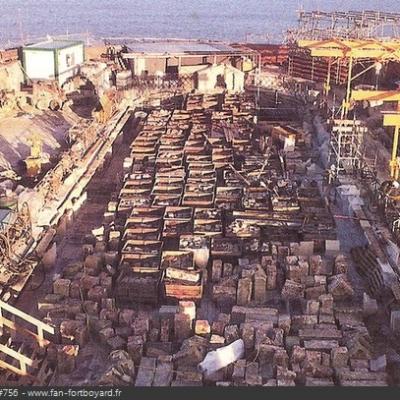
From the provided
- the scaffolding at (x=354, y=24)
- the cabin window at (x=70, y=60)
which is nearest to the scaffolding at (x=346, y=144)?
the scaffolding at (x=354, y=24)

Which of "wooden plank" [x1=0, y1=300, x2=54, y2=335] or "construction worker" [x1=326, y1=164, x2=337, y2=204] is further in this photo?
"construction worker" [x1=326, y1=164, x2=337, y2=204]

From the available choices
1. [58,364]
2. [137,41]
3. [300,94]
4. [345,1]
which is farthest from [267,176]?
[345,1]

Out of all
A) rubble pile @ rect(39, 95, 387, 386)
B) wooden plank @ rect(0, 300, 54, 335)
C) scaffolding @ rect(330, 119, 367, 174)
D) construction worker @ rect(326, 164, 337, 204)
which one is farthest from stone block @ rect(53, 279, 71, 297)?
scaffolding @ rect(330, 119, 367, 174)

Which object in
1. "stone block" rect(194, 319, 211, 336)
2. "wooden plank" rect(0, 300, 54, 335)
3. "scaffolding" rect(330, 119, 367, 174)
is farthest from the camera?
"scaffolding" rect(330, 119, 367, 174)

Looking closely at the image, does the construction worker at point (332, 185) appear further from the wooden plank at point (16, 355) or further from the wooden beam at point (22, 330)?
the wooden plank at point (16, 355)

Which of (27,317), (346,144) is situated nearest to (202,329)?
(27,317)

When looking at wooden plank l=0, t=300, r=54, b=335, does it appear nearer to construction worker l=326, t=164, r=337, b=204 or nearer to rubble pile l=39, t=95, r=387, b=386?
rubble pile l=39, t=95, r=387, b=386

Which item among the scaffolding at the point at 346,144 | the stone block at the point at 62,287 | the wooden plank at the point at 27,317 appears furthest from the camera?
the scaffolding at the point at 346,144

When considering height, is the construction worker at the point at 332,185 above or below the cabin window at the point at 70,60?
below

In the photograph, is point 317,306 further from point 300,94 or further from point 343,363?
point 300,94
